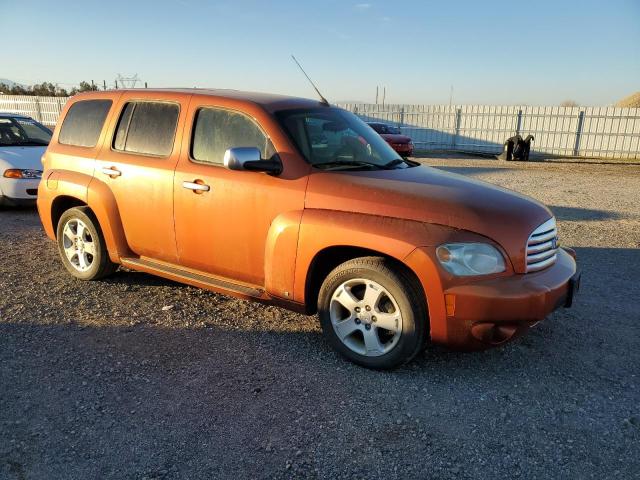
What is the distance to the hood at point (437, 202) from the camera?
128 inches

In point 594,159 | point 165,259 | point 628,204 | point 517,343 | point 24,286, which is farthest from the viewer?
point 594,159

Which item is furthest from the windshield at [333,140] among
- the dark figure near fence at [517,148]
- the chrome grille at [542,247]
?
the dark figure near fence at [517,148]

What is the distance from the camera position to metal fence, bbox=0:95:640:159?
22.9 m

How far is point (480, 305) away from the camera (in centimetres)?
316

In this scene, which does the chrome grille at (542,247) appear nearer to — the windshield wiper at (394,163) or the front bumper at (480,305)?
the front bumper at (480,305)

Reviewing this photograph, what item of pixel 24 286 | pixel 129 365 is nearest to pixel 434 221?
pixel 129 365

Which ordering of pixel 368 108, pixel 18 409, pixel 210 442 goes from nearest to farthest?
pixel 210 442
pixel 18 409
pixel 368 108

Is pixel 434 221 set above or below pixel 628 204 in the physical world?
above

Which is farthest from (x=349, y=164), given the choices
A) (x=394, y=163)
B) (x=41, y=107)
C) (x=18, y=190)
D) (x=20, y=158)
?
(x=41, y=107)

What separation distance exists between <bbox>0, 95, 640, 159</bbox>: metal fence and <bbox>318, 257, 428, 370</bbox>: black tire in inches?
872

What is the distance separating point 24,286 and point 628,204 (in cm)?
1111

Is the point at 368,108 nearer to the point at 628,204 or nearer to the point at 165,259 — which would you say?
the point at 628,204

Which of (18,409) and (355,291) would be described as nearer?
(18,409)

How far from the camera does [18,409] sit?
121 inches
